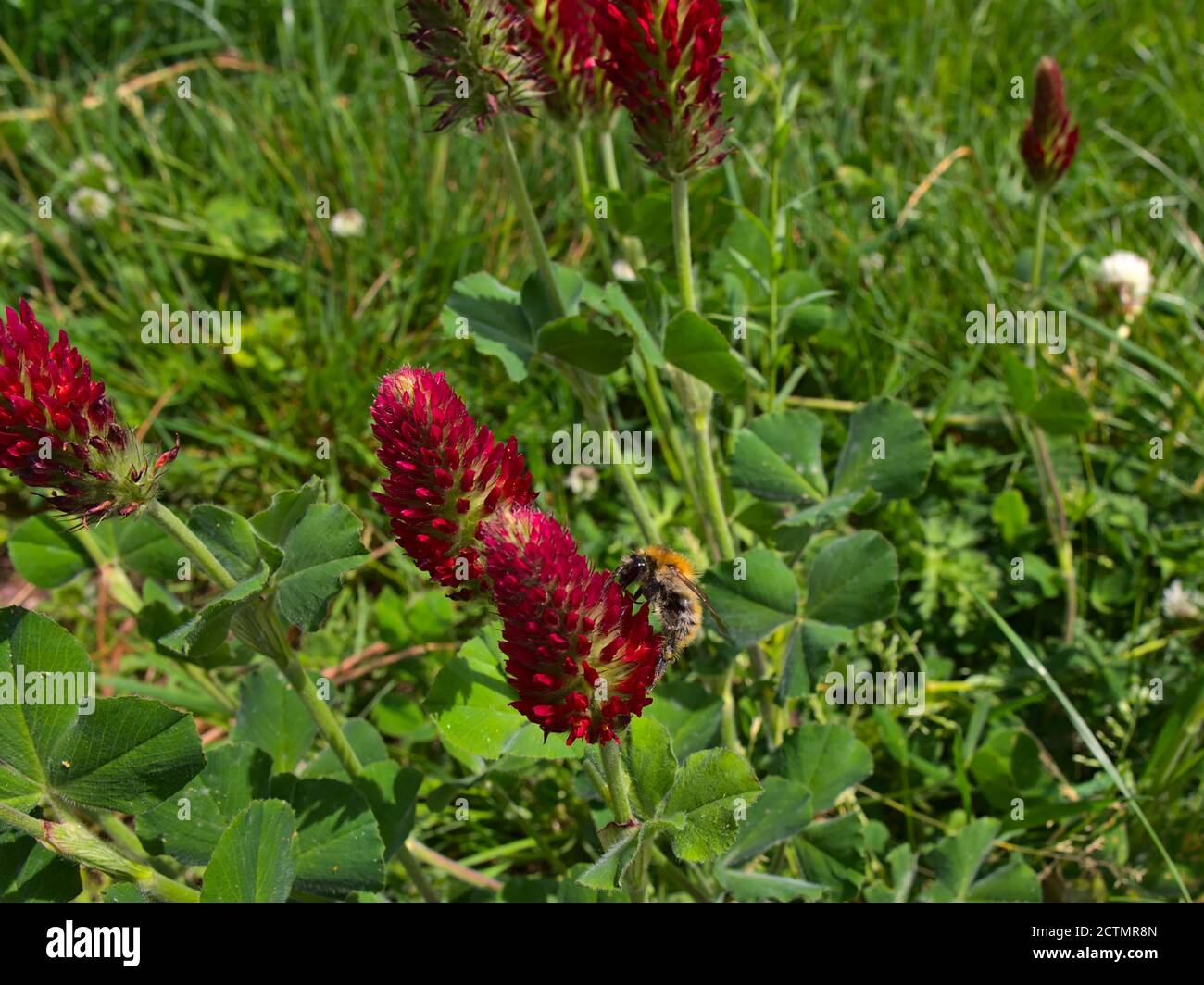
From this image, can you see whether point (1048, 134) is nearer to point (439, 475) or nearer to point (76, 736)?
point (439, 475)

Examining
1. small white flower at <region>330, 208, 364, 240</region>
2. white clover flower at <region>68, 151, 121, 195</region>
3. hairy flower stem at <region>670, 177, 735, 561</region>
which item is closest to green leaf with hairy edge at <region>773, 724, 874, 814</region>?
hairy flower stem at <region>670, 177, 735, 561</region>

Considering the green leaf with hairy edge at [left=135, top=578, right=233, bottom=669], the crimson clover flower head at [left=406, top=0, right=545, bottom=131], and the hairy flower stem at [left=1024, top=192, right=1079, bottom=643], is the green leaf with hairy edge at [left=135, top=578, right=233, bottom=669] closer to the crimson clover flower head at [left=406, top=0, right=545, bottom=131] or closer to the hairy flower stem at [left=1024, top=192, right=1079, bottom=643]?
the crimson clover flower head at [left=406, top=0, right=545, bottom=131]

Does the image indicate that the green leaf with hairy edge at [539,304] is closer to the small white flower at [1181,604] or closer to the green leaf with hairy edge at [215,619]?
the green leaf with hairy edge at [215,619]

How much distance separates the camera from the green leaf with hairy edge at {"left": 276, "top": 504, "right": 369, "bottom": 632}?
1.70 meters

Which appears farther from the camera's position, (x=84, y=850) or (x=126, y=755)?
(x=126, y=755)

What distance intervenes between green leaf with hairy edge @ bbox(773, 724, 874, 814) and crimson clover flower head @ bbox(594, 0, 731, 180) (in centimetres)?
104

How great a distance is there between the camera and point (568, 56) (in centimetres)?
204

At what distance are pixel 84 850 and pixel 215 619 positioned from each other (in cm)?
34

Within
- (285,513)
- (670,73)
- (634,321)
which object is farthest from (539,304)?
(285,513)

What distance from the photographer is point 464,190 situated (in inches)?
147

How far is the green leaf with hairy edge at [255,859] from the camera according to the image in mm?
1619

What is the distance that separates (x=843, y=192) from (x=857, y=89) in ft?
1.85
